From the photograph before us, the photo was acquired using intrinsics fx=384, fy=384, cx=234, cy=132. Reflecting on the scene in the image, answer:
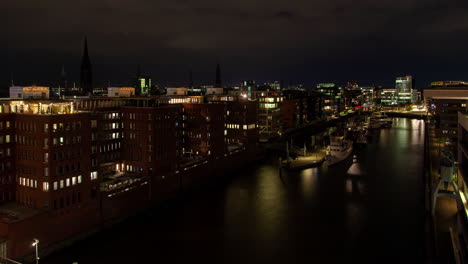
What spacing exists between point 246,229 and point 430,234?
38.7 ft

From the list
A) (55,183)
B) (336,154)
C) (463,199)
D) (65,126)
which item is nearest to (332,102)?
(336,154)

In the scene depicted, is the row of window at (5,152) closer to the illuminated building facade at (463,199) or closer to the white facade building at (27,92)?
the white facade building at (27,92)

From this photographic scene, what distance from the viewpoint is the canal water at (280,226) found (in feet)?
74.5

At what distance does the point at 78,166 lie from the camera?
2453 cm

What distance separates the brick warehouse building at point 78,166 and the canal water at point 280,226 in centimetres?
157

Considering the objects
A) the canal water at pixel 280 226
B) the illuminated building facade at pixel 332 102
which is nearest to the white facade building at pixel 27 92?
the canal water at pixel 280 226

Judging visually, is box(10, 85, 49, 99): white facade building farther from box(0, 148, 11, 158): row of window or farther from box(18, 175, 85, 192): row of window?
box(18, 175, 85, 192): row of window

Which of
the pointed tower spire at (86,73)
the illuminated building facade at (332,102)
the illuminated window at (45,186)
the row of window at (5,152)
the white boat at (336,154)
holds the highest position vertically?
the pointed tower spire at (86,73)

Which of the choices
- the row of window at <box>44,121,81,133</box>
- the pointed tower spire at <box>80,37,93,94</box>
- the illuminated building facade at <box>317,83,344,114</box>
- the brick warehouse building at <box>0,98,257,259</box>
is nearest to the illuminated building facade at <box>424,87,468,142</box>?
the brick warehouse building at <box>0,98,257,259</box>

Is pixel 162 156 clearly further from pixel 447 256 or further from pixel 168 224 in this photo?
pixel 447 256

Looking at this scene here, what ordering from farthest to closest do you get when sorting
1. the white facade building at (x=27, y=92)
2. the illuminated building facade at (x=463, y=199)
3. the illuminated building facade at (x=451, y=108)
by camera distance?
the illuminated building facade at (x=451, y=108)
the white facade building at (x=27, y=92)
the illuminated building facade at (x=463, y=199)

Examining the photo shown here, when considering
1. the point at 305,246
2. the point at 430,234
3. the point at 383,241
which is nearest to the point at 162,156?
the point at 305,246

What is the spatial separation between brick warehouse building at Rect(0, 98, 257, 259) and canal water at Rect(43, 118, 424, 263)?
1.57 m

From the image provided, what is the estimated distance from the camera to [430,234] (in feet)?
79.3
